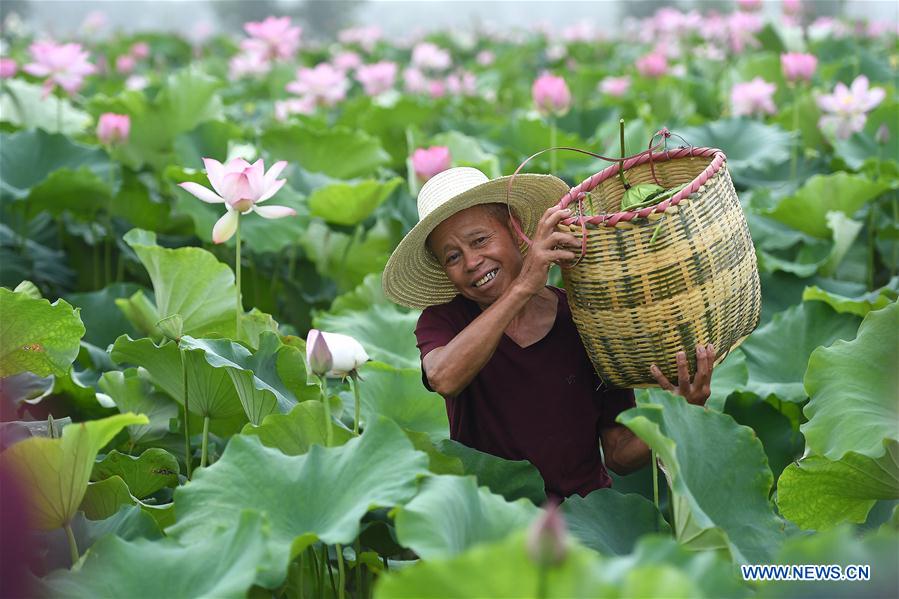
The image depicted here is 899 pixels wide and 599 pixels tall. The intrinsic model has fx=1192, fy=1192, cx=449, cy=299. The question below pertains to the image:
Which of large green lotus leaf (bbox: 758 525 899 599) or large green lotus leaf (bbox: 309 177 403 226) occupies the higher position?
large green lotus leaf (bbox: 758 525 899 599)

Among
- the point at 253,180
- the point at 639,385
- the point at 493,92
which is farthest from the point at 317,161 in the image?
the point at 493,92

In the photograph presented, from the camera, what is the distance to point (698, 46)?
696cm

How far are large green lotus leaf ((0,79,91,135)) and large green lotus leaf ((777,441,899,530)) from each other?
2.81 metres

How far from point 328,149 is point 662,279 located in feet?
6.12

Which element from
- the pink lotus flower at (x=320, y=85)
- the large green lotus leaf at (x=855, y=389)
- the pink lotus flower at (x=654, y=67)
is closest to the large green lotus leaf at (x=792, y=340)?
the large green lotus leaf at (x=855, y=389)

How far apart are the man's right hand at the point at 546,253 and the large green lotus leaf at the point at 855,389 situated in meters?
0.44

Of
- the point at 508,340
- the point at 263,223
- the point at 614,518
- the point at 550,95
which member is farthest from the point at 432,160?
the point at 614,518

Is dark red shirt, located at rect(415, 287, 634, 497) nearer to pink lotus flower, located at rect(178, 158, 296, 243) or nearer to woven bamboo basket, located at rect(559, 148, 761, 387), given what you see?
woven bamboo basket, located at rect(559, 148, 761, 387)

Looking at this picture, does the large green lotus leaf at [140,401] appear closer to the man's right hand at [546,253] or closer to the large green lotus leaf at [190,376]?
the large green lotus leaf at [190,376]

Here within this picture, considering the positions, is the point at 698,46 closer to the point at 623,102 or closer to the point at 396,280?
the point at 623,102

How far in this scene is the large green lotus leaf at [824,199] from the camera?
2.85m

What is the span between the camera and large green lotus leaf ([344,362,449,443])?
6.93ft

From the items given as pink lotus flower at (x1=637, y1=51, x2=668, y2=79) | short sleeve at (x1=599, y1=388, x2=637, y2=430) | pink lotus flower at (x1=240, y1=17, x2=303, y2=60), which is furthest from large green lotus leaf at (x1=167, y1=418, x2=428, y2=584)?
pink lotus flower at (x1=637, y1=51, x2=668, y2=79)

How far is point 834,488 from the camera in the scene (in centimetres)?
177
